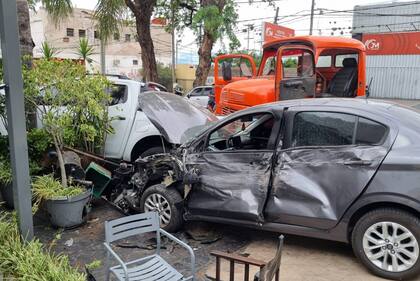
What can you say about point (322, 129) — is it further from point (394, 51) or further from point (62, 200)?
point (394, 51)

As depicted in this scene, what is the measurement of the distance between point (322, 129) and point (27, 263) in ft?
9.89

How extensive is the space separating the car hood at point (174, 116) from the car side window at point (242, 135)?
0.37 metres

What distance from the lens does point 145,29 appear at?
12500 millimetres

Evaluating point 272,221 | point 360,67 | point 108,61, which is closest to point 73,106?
point 272,221

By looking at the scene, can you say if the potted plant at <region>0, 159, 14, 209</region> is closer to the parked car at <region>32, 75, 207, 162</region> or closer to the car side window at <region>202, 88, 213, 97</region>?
the parked car at <region>32, 75, 207, 162</region>

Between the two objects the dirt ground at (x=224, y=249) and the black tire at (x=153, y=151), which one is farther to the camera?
the black tire at (x=153, y=151)

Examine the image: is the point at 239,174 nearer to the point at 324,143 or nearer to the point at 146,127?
the point at 324,143

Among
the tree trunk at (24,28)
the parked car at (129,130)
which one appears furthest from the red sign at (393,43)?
the tree trunk at (24,28)

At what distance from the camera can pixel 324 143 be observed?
398cm

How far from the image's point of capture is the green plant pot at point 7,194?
5.41 meters

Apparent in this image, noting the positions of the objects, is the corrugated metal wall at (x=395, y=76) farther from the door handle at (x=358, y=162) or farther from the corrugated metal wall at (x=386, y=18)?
the door handle at (x=358, y=162)

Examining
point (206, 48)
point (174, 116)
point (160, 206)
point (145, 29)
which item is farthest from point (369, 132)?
point (145, 29)

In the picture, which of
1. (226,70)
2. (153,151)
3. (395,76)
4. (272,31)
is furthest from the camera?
(395,76)

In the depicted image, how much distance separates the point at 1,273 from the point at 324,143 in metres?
3.17
